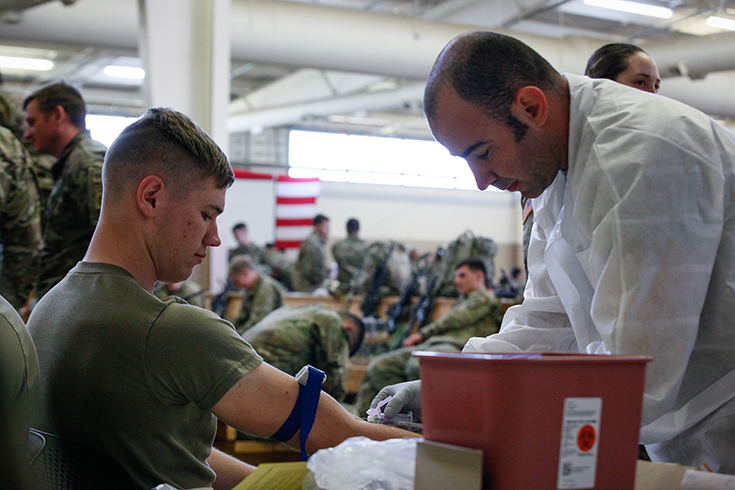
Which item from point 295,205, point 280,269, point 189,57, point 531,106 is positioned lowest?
point 280,269

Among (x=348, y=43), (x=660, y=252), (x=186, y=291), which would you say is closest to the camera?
(x=660, y=252)

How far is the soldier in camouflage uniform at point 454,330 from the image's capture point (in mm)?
4340

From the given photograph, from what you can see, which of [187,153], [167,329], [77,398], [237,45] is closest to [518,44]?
[187,153]

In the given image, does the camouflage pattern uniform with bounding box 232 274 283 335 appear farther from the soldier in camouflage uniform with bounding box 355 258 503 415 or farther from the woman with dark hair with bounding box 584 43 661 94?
the woman with dark hair with bounding box 584 43 661 94

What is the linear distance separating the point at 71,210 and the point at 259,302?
3.24 metres

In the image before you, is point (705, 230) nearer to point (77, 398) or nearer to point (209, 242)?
point (209, 242)

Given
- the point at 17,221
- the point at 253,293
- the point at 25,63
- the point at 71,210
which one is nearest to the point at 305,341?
the point at 71,210

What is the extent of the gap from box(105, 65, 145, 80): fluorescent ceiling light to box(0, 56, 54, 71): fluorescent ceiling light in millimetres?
903

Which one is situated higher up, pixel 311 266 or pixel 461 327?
pixel 461 327

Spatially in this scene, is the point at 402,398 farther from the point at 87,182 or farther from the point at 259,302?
the point at 259,302

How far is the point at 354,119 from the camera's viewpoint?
14.3 m

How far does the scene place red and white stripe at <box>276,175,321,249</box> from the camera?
11.8 metres

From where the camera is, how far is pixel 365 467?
0.78 meters

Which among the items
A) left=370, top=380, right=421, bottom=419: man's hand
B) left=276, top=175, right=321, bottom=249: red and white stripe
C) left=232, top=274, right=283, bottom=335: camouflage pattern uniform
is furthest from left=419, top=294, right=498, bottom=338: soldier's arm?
left=276, top=175, right=321, bottom=249: red and white stripe
